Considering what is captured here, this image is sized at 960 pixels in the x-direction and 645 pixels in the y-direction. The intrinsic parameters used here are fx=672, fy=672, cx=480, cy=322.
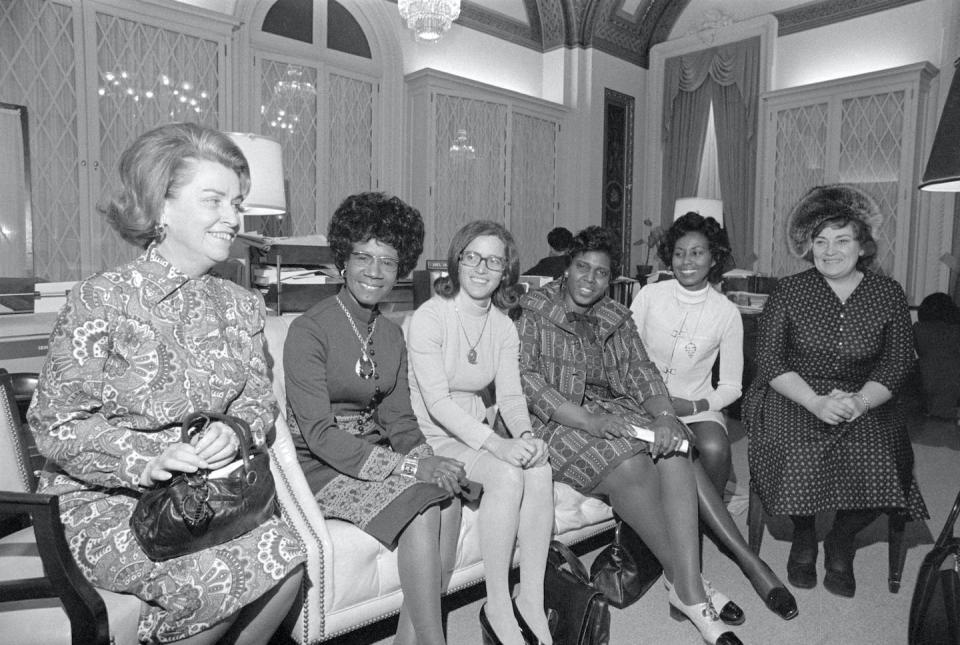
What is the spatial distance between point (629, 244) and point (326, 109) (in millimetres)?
3502

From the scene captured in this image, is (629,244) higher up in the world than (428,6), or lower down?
lower down

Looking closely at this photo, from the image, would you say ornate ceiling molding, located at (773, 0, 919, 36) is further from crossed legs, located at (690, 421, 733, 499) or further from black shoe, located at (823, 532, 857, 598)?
black shoe, located at (823, 532, 857, 598)

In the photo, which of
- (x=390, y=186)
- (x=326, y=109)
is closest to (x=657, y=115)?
(x=390, y=186)

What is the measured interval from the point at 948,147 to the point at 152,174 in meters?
1.69

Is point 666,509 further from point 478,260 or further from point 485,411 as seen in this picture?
point 478,260

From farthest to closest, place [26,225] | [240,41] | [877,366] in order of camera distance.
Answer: [240,41], [26,225], [877,366]

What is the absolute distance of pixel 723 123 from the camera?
20.4 ft

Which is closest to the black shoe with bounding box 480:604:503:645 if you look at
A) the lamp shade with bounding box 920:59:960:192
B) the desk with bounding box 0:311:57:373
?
the lamp shade with bounding box 920:59:960:192

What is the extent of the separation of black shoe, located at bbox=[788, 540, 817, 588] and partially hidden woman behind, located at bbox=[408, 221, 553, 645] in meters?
0.92

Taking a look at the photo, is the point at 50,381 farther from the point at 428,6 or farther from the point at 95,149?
the point at 428,6

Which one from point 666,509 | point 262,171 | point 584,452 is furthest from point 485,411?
point 262,171

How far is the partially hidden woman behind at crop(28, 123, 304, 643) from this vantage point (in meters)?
1.27

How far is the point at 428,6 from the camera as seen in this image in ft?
13.4

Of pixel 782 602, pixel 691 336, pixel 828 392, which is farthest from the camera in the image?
pixel 691 336
